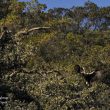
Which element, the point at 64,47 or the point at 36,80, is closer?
the point at 36,80

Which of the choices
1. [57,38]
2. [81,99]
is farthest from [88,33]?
[81,99]

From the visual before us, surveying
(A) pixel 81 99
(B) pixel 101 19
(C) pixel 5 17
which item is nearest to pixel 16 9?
(C) pixel 5 17

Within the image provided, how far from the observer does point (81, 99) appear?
36.9 feet

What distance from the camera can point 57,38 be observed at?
31.0 metres

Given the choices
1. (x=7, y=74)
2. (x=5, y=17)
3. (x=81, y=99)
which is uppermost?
(x=5, y=17)

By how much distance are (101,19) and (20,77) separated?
33.4 metres

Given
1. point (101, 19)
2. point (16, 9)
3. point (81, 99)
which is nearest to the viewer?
point (81, 99)

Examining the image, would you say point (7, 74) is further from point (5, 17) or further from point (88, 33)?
point (88, 33)

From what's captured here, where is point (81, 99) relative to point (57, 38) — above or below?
below

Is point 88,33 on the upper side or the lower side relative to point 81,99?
upper

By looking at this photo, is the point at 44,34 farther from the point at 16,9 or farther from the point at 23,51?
the point at 23,51

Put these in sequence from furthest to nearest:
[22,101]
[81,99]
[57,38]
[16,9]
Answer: [16,9] < [57,38] < [81,99] < [22,101]

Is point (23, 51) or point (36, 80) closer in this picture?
point (23, 51)

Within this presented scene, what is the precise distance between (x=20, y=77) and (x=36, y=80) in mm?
869
